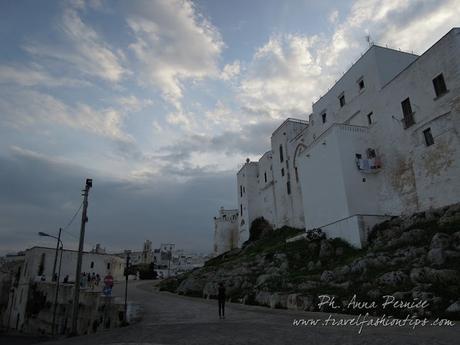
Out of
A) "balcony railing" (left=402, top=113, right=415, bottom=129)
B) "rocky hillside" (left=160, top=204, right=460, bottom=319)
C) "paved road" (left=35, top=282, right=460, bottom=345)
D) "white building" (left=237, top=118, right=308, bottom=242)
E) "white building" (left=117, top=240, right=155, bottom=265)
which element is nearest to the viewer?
"paved road" (left=35, top=282, right=460, bottom=345)

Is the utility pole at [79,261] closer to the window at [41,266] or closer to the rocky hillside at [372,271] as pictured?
the rocky hillside at [372,271]

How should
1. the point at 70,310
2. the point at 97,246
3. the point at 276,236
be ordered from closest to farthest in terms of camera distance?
the point at 70,310
the point at 276,236
the point at 97,246

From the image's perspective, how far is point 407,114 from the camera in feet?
80.6

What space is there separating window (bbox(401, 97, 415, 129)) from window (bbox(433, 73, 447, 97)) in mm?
2226

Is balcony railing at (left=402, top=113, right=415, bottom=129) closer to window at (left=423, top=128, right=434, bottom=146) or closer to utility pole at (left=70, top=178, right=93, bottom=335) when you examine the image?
window at (left=423, top=128, right=434, bottom=146)

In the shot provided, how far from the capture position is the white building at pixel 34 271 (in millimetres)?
36781

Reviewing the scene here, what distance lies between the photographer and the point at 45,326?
30.6 meters

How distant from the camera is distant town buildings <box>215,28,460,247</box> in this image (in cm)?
2150

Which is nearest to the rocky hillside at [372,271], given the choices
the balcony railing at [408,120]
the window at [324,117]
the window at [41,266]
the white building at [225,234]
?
the balcony railing at [408,120]

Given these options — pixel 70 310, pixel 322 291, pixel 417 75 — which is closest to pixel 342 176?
pixel 417 75

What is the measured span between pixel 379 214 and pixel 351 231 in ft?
12.0

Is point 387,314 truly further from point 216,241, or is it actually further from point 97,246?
point 97,246

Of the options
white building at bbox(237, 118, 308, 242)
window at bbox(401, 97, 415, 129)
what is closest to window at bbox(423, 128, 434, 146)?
window at bbox(401, 97, 415, 129)

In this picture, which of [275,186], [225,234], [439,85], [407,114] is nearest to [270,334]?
[439,85]
